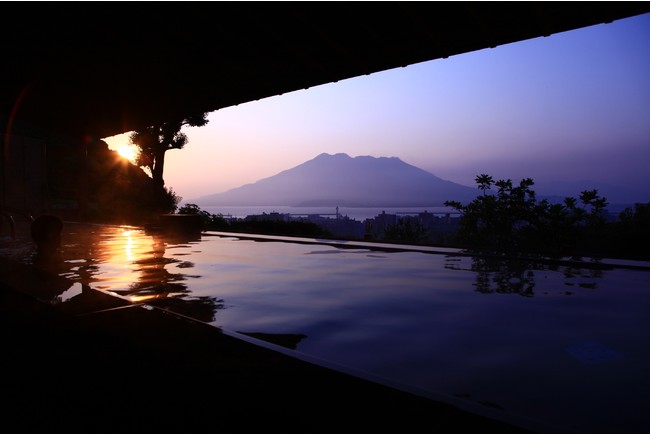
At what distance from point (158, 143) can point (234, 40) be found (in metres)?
21.5

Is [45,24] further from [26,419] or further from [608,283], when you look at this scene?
[608,283]

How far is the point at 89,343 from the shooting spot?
8.14 feet

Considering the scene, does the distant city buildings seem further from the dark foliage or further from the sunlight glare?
the sunlight glare

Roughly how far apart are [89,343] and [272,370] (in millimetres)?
1354

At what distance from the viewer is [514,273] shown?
6.68 meters

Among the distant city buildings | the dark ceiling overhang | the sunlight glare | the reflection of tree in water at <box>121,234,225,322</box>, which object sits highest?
the sunlight glare

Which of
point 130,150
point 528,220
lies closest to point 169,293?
point 528,220

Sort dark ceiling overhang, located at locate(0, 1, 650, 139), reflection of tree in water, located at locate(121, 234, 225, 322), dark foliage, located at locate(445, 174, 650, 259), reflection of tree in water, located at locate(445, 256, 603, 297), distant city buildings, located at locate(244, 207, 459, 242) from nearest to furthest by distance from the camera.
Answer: dark ceiling overhang, located at locate(0, 1, 650, 139) → reflection of tree in water, located at locate(121, 234, 225, 322) → reflection of tree in water, located at locate(445, 256, 603, 297) → dark foliage, located at locate(445, 174, 650, 259) → distant city buildings, located at locate(244, 207, 459, 242)

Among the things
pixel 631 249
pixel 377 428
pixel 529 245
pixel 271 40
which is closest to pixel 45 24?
pixel 271 40

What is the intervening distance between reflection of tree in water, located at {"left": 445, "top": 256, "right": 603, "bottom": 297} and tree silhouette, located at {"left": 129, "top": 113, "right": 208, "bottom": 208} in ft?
67.3

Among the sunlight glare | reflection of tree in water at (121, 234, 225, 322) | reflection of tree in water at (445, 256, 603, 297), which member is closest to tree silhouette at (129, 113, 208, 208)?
the sunlight glare

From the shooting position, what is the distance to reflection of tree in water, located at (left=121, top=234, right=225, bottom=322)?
13.6 feet

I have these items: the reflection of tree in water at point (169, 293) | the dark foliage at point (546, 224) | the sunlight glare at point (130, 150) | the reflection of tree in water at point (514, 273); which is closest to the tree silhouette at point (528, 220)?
the dark foliage at point (546, 224)

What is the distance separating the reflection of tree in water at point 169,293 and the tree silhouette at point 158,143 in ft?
60.8
